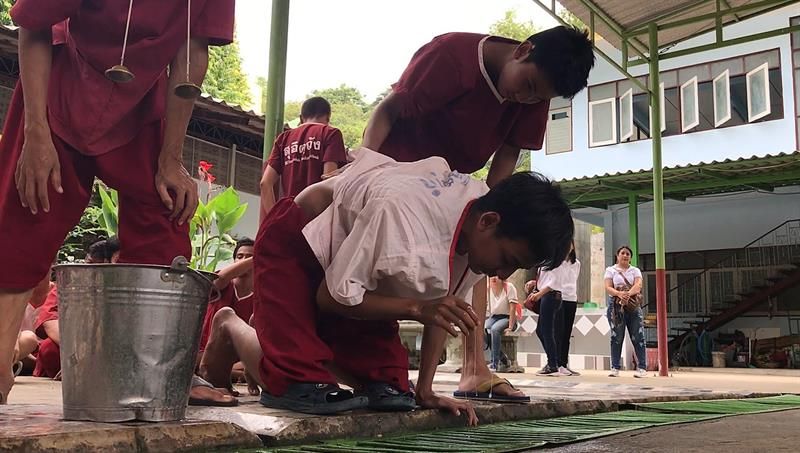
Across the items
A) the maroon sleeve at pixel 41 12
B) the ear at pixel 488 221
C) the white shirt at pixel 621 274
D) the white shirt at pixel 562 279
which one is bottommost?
the ear at pixel 488 221

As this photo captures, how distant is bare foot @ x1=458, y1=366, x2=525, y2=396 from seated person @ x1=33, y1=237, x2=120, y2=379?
222cm

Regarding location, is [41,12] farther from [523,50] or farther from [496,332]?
[496,332]

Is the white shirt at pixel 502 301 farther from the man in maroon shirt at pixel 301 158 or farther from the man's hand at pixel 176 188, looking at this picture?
the man's hand at pixel 176 188

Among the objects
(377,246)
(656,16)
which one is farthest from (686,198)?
(377,246)

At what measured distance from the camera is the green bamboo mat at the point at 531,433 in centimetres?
192

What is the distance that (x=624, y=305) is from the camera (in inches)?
344

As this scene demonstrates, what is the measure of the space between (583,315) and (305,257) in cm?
1229

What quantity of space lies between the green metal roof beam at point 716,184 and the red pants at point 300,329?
38.2ft

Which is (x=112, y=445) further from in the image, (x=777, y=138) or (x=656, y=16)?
(x=777, y=138)

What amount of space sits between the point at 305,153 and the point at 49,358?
204cm

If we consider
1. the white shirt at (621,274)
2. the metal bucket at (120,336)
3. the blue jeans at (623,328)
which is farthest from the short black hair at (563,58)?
the blue jeans at (623,328)

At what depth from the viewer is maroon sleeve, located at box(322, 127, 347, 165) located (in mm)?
4016

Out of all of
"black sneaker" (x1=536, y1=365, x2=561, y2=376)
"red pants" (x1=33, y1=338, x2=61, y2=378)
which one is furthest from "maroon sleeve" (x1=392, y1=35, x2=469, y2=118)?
"black sneaker" (x1=536, y1=365, x2=561, y2=376)

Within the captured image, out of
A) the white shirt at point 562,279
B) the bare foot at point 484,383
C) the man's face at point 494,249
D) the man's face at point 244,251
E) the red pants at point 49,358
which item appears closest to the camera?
the man's face at point 494,249
